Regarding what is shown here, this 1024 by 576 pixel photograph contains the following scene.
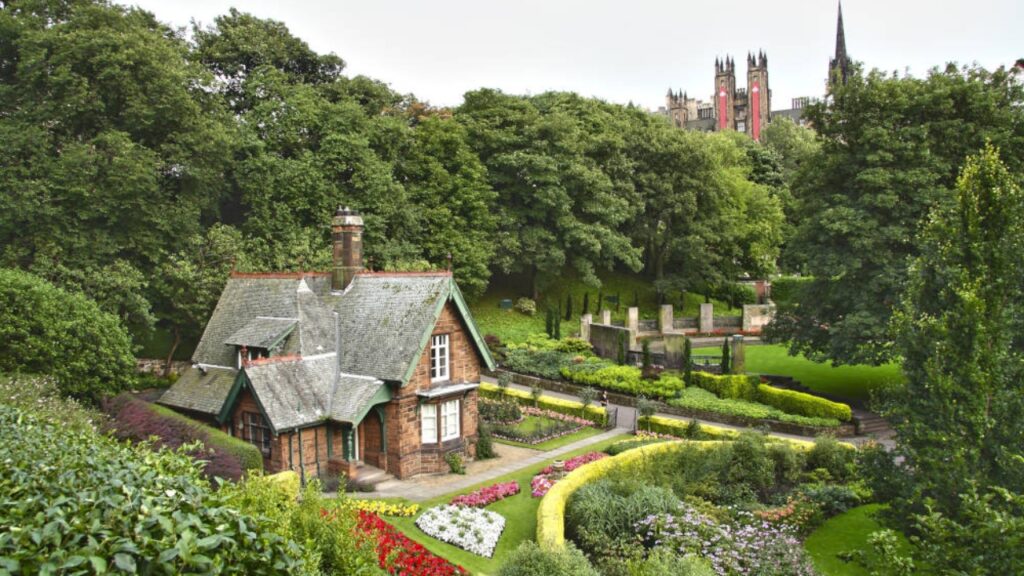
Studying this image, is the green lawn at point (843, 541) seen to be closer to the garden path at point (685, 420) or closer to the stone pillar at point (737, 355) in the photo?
the garden path at point (685, 420)

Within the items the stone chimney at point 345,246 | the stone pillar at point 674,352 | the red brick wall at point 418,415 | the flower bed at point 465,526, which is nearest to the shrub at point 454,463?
the red brick wall at point 418,415

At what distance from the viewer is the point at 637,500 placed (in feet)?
60.7

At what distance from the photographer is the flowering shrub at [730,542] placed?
15750 millimetres

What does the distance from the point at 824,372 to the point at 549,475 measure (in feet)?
74.6

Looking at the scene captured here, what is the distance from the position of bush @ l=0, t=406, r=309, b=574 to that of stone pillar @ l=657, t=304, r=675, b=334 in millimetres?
44963

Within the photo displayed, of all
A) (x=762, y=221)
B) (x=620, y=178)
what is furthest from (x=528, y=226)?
(x=762, y=221)

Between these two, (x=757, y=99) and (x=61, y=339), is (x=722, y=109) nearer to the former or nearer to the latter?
(x=757, y=99)

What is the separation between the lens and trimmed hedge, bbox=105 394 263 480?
726 inches

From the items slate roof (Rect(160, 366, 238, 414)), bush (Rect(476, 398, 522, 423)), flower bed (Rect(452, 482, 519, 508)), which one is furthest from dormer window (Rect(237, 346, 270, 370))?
bush (Rect(476, 398, 522, 423))

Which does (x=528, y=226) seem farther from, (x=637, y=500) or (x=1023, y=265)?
(x=1023, y=265)

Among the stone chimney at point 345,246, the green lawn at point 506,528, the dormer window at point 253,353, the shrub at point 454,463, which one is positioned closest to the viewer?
the green lawn at point 506,528

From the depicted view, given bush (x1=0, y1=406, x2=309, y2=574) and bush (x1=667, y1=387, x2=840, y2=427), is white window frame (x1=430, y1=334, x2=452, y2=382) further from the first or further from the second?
bush (x1=0, y1=406, x2=309, y2=574)

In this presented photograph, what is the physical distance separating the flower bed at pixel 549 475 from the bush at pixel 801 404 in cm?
1029

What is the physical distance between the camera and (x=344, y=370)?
23828 millimetres
